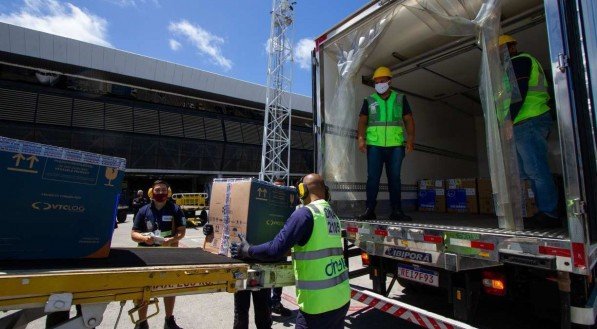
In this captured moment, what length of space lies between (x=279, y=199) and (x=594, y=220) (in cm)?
229

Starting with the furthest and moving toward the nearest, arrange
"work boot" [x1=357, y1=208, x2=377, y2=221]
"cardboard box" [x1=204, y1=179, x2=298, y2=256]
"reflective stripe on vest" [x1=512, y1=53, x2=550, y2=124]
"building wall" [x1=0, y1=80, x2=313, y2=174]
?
"building wall" [x1=0, y1=80, x2=313, y2=174], "work boot" [x1=357, y1=208, x2=377, y2=221], "reflective stripe on vest" [x1=512, y1=53, x2=550, y2=124], "cardboard box" [x1=204, y1=179, x2=298, y2=256]

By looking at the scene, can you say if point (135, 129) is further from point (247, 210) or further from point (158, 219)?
point (247, 210)

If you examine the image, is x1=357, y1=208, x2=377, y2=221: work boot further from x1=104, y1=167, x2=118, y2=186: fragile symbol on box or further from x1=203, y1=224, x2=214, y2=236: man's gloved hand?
x1=104, y1=167, x2=118, y2=186: fragile symbol on box

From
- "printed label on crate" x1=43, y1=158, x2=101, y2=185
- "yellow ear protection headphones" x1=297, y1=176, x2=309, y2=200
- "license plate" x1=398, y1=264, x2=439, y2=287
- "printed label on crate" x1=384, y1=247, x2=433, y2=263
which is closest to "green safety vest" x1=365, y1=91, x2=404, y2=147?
"printed label on crate" x1=384, y1=247, x2=433, y2=263

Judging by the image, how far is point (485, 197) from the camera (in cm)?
561

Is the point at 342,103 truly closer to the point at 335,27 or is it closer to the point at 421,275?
the point at 335,27

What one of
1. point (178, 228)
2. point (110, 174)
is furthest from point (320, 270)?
point (178, 228)

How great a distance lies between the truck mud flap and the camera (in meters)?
2.72

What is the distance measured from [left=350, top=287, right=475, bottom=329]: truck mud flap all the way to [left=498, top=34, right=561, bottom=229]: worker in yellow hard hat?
120 centimetres

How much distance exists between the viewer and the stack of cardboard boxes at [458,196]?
18.4 ft

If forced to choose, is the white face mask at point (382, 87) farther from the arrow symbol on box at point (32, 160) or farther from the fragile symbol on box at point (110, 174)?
the arrow symbol on box at point (32, 160)

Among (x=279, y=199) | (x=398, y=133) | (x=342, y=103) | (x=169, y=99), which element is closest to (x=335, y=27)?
(x=342, y=103)

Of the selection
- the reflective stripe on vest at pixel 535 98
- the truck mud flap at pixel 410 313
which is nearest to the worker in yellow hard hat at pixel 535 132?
the reflective stripe on vest at pixel 535 98

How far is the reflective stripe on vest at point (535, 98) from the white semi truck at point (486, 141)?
0.49 metres
